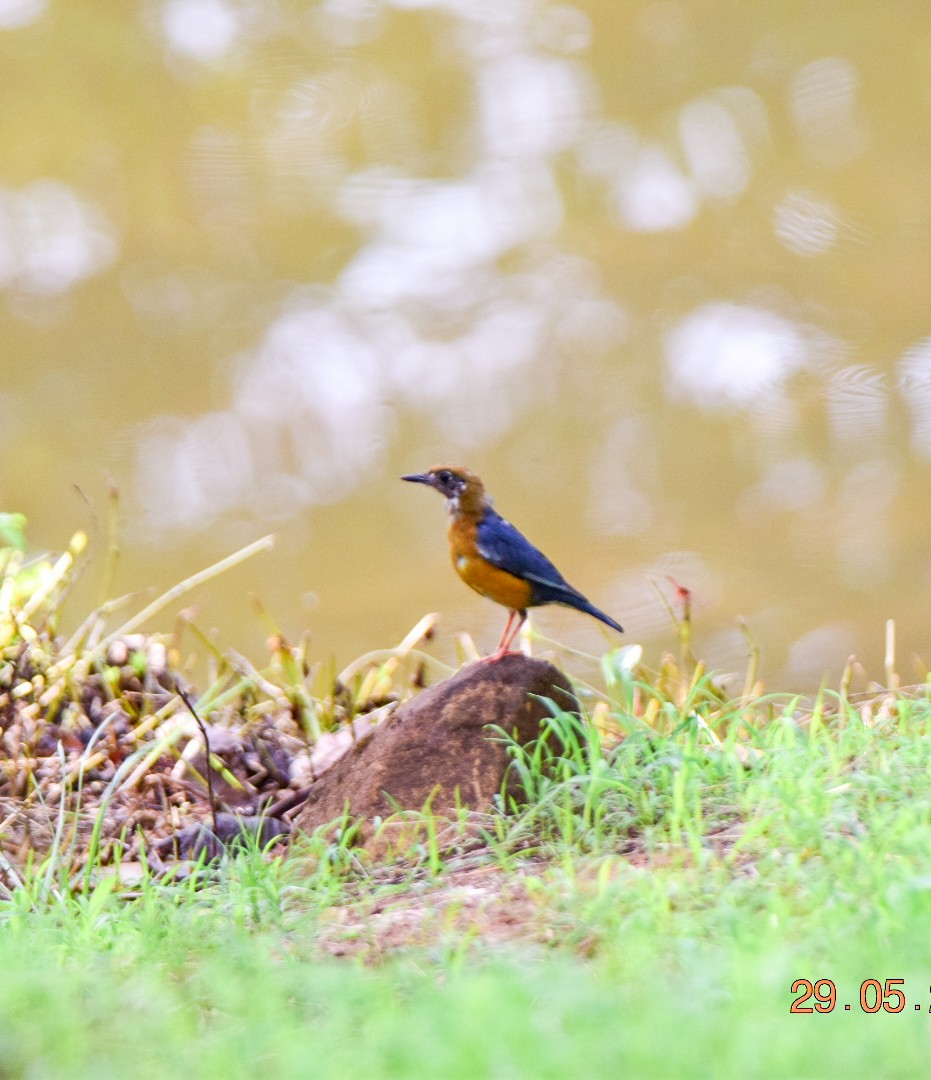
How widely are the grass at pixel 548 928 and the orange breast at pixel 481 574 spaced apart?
1.27 feet

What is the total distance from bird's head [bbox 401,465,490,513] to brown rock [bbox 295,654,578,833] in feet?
1.85

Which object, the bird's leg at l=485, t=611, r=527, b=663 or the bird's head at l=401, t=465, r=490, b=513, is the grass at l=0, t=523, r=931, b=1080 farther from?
the bird's head at l=401, t=465, r=490, b=513

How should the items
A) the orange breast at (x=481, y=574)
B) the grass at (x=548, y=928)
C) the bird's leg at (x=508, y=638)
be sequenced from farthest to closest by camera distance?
the orange breast at (x=481, y=574), the bird's leg at (x=508, y=638), the grass at (x=548, y=928)

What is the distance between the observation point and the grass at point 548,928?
208 cm

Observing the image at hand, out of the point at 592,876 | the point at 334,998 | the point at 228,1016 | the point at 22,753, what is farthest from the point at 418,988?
the point at 22,753

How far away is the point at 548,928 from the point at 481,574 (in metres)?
1.43

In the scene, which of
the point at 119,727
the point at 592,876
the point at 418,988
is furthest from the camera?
the point at 119,727

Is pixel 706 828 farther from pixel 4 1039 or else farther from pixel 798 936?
pixel 4 1039

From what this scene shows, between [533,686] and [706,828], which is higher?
[533,686]

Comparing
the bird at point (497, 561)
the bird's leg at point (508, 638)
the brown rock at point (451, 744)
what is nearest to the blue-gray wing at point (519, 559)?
the bird at point (497, 561)

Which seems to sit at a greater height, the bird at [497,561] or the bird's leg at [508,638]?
the bird at [497,561]

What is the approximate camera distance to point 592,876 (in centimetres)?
304

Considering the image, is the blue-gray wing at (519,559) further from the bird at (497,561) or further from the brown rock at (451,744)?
the brown rock at (451,744)

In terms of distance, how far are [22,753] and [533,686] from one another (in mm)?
1964
